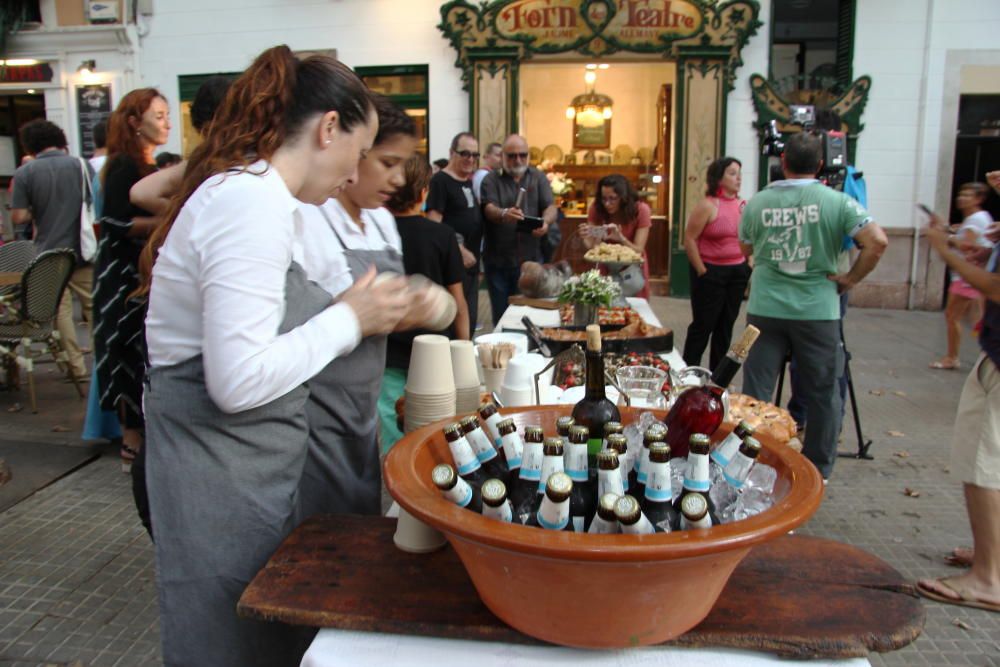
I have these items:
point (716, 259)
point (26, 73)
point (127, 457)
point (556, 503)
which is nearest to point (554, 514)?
point (556, 503)

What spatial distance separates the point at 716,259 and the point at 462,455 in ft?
15.7

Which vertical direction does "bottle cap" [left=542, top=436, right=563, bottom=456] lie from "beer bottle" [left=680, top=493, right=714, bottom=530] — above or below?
above

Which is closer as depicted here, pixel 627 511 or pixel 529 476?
pixel 627 511

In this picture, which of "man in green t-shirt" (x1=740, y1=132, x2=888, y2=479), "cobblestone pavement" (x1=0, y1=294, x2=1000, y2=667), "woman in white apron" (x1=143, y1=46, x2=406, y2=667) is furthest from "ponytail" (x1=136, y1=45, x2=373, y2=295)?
"man in green t-shirt" (x1=740, y1=132, x2=888, y2=479)

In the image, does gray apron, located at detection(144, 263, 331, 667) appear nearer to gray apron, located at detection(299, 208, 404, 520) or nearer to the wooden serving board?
the wooden serving board

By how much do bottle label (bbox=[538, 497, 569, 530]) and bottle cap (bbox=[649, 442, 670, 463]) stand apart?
0.57ft

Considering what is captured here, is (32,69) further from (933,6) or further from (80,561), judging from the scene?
(933,6)

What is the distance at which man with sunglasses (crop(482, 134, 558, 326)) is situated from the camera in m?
6.54

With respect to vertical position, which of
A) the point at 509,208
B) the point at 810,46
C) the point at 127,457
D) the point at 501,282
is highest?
the point at 810,46

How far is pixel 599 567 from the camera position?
1.12 metres

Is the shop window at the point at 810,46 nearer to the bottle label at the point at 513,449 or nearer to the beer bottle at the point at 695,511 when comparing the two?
the bottle label at the point at 513,449

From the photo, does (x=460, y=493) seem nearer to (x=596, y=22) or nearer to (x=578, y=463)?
(x=578, y=463)

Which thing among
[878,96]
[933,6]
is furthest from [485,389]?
[933,6]

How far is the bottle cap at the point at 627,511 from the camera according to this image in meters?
1.17
